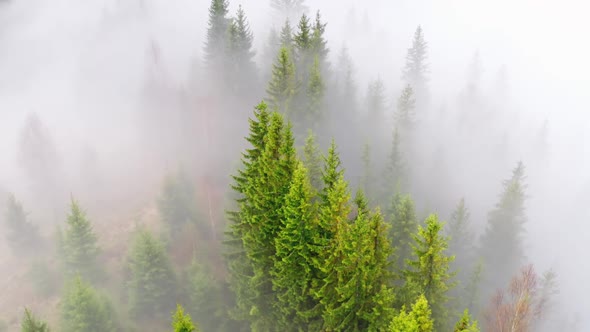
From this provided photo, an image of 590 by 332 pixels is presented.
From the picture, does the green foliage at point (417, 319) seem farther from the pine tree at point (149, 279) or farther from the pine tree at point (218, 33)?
the pine tree at point (218, 33)

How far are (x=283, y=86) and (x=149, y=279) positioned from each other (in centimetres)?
2352

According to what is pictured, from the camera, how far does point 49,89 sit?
315 feet

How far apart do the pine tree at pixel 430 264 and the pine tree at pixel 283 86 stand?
93.9ft

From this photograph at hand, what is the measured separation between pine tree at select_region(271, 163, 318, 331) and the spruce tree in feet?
9.53

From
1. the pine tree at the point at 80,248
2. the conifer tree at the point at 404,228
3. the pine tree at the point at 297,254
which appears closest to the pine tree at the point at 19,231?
the pine tree at the point at 80,248

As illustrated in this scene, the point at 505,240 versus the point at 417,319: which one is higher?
the point at 505,240

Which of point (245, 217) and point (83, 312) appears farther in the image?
point (83, 312)

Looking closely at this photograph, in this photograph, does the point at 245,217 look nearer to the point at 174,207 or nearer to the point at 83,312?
the point at 83,312

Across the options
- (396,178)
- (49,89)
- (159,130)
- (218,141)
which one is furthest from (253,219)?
(49,89)

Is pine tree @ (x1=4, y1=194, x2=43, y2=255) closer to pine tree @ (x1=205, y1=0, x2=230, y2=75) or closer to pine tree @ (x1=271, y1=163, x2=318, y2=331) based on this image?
pine tree @ (x1=205, y1=0, x2=230, y2=75)

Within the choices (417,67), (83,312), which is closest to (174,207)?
(83,312)

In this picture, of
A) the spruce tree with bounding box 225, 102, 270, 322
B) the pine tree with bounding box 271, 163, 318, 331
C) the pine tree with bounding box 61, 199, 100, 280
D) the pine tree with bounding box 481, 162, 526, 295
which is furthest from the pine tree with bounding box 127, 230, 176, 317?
the pine tree with bounding box 481, 162, 526, 295

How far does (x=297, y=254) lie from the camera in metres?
24.1

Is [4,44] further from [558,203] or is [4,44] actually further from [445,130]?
[558,203]
